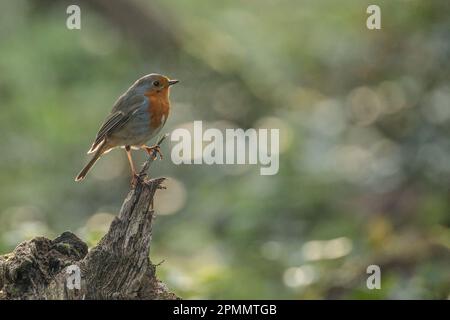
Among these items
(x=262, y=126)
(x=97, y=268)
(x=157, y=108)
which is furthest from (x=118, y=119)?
(x=262, y=126)

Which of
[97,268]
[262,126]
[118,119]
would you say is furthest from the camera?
[262,126]

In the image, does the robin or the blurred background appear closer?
the robin

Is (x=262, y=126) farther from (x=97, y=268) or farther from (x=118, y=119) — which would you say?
(x=97, y=268)

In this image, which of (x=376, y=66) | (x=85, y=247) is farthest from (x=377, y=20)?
(x=85, y=247)

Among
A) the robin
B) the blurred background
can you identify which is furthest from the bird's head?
the blurred background

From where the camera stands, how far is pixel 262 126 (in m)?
9.41

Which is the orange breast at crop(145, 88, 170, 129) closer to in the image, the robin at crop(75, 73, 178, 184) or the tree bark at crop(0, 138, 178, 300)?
the robin at crop(75, 73, 178, 184)

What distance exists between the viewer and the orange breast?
5.24 m

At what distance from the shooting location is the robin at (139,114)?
5.23m

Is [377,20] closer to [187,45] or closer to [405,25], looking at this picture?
[405,25]

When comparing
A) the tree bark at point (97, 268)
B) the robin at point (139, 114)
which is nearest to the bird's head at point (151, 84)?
the robin at point (139, 114)

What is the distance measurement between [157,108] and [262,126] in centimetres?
422

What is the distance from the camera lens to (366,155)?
8.72 metres

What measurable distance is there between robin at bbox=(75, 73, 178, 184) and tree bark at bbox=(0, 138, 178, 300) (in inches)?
54.2
